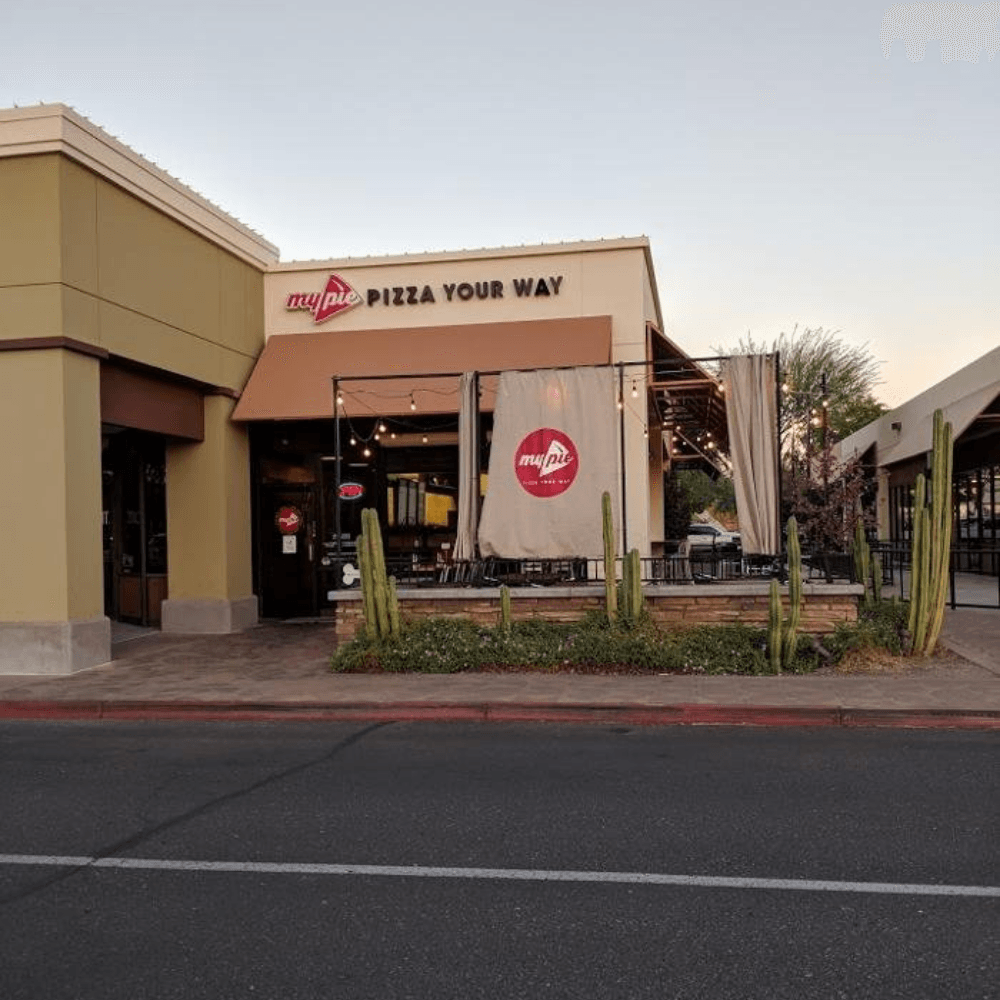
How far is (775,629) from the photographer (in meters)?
10.3

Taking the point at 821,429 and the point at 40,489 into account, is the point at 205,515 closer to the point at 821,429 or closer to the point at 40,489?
the point at 40,489

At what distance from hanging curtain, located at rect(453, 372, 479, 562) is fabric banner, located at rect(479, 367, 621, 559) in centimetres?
20

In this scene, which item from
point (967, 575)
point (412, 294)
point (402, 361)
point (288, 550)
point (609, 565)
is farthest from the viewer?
point (967, 575)

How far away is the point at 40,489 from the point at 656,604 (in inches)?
291

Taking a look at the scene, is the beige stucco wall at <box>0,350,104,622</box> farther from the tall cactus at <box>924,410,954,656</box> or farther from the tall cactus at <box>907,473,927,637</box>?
the tall cactus at <box>924,410,954,656</box>

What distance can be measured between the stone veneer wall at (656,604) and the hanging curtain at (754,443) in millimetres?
643

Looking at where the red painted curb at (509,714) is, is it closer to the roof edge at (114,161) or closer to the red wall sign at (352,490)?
the roof edge at (114,161)

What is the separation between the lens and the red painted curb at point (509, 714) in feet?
27.3

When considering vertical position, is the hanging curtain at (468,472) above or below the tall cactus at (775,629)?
above

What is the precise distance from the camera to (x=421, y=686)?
1008 centimetres

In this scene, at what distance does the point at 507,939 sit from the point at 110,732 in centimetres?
597

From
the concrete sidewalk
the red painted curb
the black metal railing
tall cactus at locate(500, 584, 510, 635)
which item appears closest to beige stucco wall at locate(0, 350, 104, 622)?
the concrete sidewalk

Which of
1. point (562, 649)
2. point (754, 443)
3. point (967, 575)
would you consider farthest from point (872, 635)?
point (967, 575)

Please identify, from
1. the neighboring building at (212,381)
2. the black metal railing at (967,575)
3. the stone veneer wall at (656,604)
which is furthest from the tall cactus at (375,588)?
the black metal railing at (967,575)
